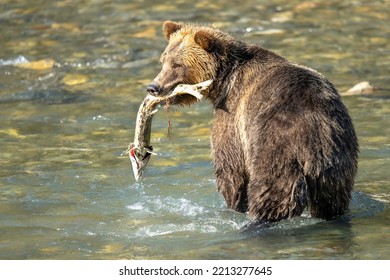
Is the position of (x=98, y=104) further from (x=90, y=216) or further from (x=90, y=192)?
(x=90, y=216)

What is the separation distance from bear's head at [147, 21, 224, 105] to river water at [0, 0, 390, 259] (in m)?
1.12

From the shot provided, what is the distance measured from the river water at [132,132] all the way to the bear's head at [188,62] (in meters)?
1.12

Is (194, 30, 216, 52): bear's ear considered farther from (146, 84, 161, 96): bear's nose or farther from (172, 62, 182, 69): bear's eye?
(146, 84, 161, 96): bear's nose

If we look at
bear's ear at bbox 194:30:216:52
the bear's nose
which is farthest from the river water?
bear's ear at bbox 194:30:216:52

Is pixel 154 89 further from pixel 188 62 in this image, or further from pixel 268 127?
pixel 268 127

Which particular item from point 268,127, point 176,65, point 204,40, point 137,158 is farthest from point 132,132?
point 268,127

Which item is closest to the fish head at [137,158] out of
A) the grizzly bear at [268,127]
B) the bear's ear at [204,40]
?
the grizzly bear at [268,127]

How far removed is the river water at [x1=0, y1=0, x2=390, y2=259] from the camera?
7.26 m

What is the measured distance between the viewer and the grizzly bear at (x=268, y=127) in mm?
7074

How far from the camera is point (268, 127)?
7.23m

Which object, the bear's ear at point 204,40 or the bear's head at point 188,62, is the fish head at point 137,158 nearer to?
the bear's head at point 188,62

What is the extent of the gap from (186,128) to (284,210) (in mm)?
4111
